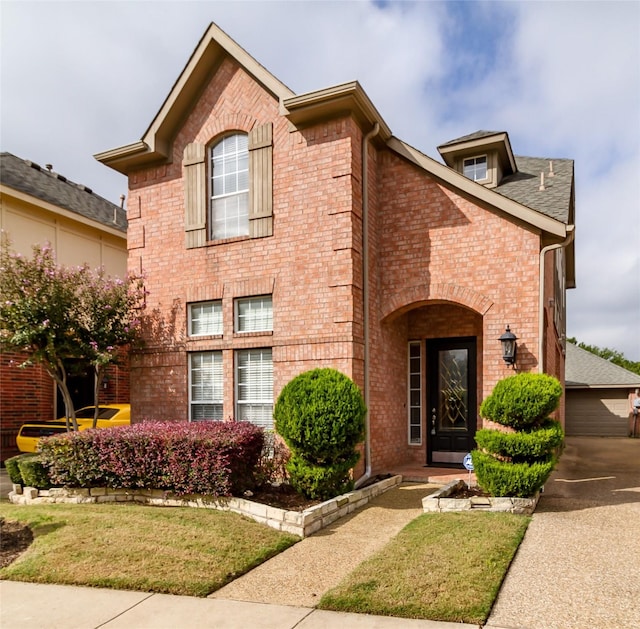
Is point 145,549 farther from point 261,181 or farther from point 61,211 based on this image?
point 61,211

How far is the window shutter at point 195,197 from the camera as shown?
425 inches

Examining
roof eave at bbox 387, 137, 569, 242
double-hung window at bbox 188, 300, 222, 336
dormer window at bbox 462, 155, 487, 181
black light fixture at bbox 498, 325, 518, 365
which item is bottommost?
black light fixture at bbox 498, 325, 518, 365

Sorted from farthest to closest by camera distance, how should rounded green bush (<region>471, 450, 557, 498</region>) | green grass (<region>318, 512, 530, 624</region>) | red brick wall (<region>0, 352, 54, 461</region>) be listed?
red brick wall (<region>0, 352, 54, 461</region>), rounded green bush (<region>471, 450, 557, 498</region>), green grass (<region>318, 512, 530, 624</region>)

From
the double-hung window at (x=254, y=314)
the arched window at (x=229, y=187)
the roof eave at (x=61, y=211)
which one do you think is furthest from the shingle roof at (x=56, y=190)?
the double-hung window at (x=254, y=314)

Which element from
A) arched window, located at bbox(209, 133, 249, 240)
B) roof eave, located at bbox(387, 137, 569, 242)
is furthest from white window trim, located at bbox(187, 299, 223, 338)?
roof eave, located at bbox(387, 137, 569, 242)

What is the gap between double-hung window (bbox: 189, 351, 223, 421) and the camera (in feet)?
34.5

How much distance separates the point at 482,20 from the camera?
307 inches

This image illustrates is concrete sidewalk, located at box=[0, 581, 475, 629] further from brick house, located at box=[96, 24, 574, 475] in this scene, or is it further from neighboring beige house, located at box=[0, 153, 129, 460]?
neighboring beige house, located at box=[0, 153, 129, 460]

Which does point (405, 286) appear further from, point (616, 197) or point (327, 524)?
point (616, 197)

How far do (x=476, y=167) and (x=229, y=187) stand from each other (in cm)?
616

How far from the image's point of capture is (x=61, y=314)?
10.4m

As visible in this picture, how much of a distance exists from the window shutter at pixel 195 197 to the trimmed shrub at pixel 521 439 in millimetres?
6522

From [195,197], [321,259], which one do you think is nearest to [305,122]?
[321,259]

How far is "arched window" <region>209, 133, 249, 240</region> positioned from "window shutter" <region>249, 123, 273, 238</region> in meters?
0.27
